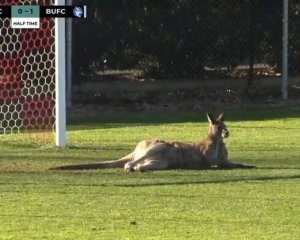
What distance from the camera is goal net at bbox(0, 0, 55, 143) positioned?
16.4 metres

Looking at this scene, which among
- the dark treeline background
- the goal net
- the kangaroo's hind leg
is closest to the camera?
the kangaroo's hind leg

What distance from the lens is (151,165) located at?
39.4ft

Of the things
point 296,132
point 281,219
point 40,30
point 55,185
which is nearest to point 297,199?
point 281,219

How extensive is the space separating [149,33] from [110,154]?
7017 millimetres

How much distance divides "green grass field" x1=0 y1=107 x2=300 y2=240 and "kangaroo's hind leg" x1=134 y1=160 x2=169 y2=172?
0.14 metres

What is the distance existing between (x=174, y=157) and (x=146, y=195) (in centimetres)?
203

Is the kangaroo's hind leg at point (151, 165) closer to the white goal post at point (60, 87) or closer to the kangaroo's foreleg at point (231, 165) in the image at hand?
the kangaroo's foreleg at point (231, 165)

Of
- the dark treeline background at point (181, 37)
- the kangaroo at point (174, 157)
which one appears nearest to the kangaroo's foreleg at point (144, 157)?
the kangaroo at point (174, 157)

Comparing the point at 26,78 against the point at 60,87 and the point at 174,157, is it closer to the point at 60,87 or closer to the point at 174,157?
the point at 60,87

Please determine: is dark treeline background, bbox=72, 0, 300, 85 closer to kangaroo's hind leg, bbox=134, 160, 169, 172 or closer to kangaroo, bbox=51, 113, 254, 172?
kangaroo, bbox=51, 113, 254, 172

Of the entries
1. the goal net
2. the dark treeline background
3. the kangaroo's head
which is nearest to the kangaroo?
the kangaroo's head

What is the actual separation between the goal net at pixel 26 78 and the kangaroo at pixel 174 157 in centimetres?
389

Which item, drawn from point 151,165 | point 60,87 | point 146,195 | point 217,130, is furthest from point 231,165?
point 60,87

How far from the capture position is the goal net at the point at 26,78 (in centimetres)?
1636
